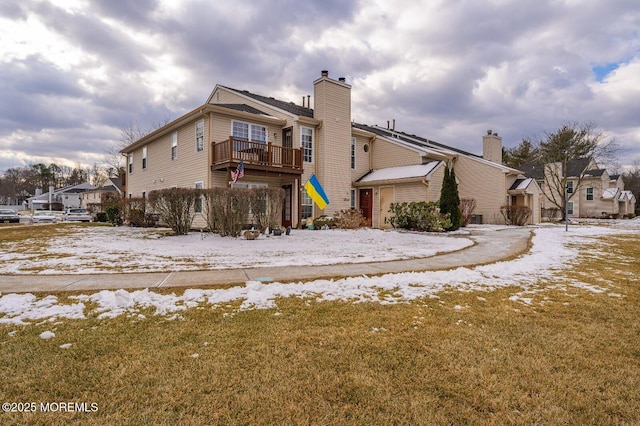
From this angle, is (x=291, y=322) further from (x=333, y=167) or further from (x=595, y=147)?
(x=595, y=147)

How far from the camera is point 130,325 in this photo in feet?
10.8

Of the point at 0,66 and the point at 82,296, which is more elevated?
the point at 0,66

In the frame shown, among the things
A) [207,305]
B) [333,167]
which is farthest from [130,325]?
[333,167]

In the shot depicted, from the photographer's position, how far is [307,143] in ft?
57.2

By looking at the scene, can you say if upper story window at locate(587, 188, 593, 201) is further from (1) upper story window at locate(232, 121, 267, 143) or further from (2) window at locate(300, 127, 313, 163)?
(1) upper story window at locate(232, 121, 267, 143)

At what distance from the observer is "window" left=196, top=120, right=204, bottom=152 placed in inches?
612

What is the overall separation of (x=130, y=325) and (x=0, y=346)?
0.96 meters

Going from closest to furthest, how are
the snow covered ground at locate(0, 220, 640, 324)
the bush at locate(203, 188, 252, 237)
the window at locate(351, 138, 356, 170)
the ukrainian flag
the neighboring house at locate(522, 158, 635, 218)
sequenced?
the snow covered ground at locate(0, 220, 640, 324) → the bush at locate(203, 188, 252, 237) → the ukrainian flag → the window at locate(351, 138, 356, 170) → the neighboring house at locate(522, 158, 635, 218)

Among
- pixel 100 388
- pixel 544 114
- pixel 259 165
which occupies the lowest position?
pixel 100 388

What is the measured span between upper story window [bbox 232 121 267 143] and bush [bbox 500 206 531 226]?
52.0 ft

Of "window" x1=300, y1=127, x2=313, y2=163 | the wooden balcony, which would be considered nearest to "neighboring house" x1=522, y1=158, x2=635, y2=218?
"window" x1=300, y1=127, x2=313, y2=163

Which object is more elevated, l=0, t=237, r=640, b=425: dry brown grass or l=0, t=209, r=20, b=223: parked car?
l=0, t=209, r=20, b=223: parked car

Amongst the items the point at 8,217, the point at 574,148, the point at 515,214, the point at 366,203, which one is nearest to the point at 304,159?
the point at 366,203

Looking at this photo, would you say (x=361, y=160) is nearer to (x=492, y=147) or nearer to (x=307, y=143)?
(x=307, y=143)
